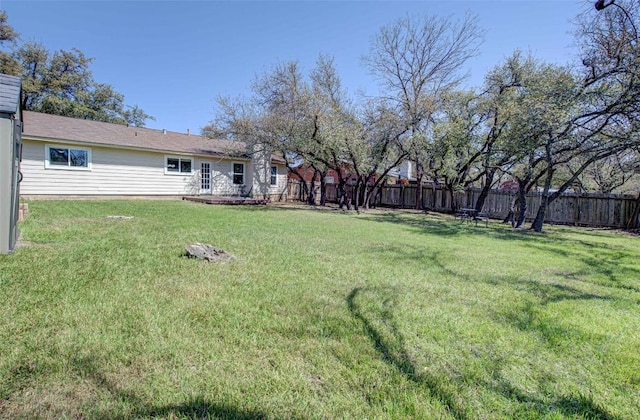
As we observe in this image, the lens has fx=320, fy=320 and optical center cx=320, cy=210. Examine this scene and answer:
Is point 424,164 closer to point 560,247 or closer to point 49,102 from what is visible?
point 560,247

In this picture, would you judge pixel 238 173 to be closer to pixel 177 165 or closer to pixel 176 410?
pixel 177 165

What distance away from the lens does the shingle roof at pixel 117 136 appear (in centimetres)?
1300

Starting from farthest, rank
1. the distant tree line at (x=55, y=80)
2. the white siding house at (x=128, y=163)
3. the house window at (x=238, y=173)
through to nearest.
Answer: the distant tree line at (x=55, y=80) < the house window at (x=238, y=173) < the white siding house at (x=128, y=163)

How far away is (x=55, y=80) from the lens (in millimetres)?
23719

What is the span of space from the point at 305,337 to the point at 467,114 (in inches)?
558

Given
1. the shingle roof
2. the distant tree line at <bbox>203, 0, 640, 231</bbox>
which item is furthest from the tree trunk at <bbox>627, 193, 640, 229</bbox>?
the shingle roof

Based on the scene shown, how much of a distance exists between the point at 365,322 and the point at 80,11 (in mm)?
17444

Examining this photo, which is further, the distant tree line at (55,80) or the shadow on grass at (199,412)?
the distant tree line at (55,80)

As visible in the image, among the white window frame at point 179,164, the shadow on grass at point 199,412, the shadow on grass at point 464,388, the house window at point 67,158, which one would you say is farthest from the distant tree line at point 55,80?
the shadow on grass at point 464,388

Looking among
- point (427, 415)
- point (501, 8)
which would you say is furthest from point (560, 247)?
point (427, 415)

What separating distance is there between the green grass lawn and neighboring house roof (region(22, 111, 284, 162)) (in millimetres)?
10222

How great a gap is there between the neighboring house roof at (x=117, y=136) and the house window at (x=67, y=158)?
55 centimetres

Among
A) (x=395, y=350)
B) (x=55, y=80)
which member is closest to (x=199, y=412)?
(x=395, y=350)

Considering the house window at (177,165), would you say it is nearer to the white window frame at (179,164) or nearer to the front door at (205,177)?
the white window frame at (179,164)
